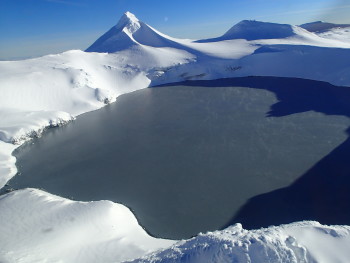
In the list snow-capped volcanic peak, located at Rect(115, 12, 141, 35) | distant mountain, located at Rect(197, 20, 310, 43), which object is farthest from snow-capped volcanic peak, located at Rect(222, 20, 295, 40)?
snow-capped volcanic peak, located at Rect(115, 12, 141, 35)

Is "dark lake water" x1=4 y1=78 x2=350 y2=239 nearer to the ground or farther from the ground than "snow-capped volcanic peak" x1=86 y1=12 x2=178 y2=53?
nearer to the ground

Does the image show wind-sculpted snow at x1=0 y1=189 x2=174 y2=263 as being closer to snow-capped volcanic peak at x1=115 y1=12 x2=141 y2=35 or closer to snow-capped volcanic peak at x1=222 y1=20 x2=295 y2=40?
snow-capped volcanic peak at x1=115 y1=12 x2=141 y2=35

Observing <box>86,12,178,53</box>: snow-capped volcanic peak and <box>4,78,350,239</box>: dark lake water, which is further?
<box>86,12,178,53</box>: snow-capped volcanic peak

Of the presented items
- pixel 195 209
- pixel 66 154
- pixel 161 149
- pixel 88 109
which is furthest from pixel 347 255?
pixel 88 109

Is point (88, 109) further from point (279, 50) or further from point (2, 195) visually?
point (279, 50)

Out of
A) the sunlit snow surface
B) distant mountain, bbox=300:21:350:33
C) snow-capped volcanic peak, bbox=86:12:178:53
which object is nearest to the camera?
the sunlit snow surface

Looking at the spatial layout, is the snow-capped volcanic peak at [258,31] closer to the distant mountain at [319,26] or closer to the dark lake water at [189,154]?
the dark lake water at [189,154]
